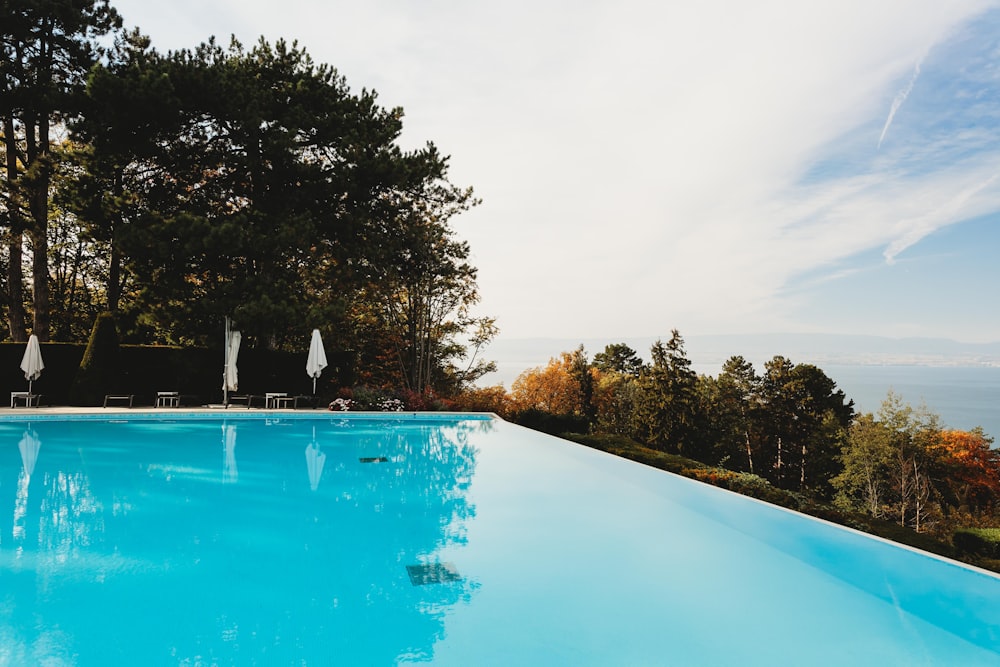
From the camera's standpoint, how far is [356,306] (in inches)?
850

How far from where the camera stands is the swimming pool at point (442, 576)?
355 cm

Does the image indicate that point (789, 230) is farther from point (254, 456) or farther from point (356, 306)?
point (254, 456)

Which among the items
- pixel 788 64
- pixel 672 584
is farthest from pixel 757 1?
pixel 672 584

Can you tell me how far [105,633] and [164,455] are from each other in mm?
6696

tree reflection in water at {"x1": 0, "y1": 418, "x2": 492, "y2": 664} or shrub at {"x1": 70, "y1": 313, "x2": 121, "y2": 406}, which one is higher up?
shrub at {"x1": 70, "y1": 313, "x2": 121, "y2": 406}

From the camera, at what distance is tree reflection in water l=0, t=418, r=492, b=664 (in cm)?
348

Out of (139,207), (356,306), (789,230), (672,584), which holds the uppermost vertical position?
(789,230)

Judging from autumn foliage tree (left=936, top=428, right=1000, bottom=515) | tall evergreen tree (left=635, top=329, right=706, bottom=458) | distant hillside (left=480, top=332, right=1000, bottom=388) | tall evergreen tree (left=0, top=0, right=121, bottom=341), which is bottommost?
autumn foliage tree (left=936, top=428, right=1000, bottom=515)

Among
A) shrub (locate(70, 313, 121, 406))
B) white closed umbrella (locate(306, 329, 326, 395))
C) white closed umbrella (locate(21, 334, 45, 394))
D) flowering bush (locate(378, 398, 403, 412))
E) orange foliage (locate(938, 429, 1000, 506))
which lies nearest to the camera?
white closed umbrella (locate(21, 334, 45, 394))

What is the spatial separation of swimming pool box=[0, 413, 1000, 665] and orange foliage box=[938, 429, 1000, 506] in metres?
42.5

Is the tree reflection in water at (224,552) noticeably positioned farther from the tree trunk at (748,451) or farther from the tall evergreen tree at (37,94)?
the tree trunk at (748,451)

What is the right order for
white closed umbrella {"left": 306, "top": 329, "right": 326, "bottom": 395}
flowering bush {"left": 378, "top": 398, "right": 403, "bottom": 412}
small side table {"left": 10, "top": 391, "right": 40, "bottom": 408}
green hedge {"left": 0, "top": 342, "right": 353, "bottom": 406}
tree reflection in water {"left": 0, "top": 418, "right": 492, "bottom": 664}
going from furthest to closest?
flowering bush {"left": 378, "top": 398, "right": 403, "bottom": 412} → white closed umbrella {"left": 306, "top": 329, "right": 326, "bottom": 395} → green hedge {"left": 0, "top": 342, "right": 353, "bottom": 406} → small side table {"left": 10, "top": 391, "right": 40, "bottom": 408} → tree reflection in water {"left": 0, "top": 418, "right": 492, "bottom": 664}

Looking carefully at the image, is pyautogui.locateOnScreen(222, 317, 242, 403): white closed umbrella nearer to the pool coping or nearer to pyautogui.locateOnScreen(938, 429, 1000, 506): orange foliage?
the pool coping

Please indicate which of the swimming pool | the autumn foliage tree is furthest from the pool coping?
the autumn foliage tree
